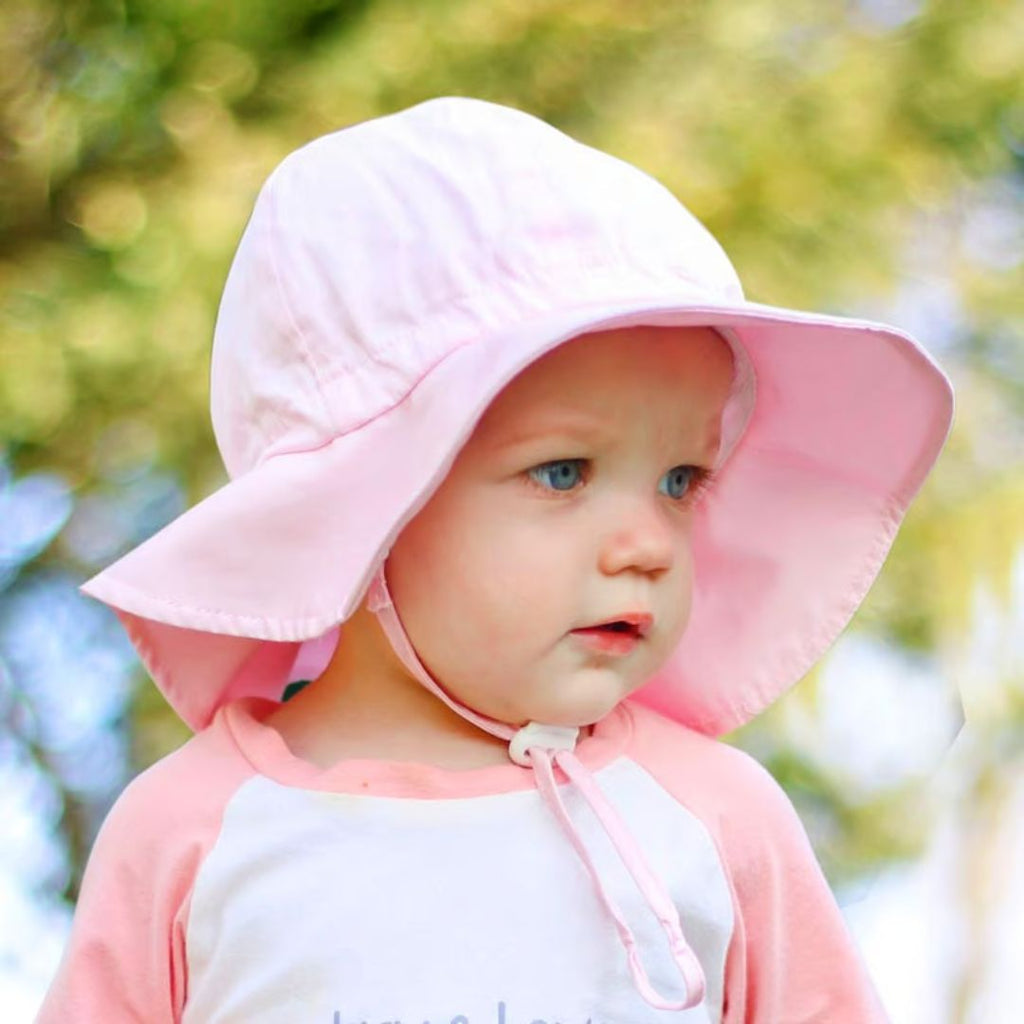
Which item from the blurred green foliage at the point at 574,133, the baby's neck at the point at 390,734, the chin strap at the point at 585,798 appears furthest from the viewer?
the blurred green foliage at the point at 574,133

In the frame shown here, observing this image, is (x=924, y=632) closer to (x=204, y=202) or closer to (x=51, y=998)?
(x=204, y=202)

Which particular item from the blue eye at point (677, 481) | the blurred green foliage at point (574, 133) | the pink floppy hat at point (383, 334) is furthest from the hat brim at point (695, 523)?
the blurred green foliage at point (574, 133)

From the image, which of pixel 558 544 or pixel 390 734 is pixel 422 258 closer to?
pixel 558 544

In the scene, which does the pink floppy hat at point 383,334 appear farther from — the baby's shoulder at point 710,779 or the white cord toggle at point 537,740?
the baby's shoulder at point 710,779

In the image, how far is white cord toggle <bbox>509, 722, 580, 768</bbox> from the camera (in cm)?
134

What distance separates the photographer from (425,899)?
4.16ft

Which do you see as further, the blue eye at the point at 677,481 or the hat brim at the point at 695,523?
the blue eye at the point at 677,481

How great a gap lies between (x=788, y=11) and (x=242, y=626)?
2405 mm

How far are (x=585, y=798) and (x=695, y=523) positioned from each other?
0.33 meters

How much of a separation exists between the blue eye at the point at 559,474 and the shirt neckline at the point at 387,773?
0.20 meters

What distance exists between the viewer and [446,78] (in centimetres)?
324

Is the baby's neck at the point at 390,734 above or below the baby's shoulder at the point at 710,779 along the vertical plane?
above

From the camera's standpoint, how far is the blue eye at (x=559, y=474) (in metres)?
1.30

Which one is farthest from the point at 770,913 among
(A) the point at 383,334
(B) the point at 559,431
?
(A) the point at 383,334
